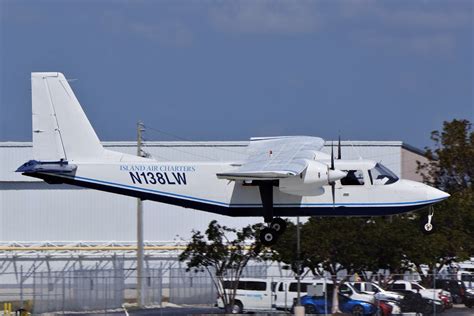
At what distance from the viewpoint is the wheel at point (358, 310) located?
1481 inches

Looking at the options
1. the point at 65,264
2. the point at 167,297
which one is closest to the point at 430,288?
the point at 167,297

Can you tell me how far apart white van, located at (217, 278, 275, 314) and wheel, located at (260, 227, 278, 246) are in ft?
15.4

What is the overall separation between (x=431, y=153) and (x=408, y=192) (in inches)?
808

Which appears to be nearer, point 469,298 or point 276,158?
point 276,158

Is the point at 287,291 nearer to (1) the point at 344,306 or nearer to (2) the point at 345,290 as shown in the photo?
(2) the point at 345,290

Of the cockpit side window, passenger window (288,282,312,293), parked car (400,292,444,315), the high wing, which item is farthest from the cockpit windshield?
passenger window (288,282,312,293)

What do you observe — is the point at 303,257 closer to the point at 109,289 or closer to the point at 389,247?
the point at 389,247

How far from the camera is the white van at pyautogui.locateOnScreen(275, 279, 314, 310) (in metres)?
40.8

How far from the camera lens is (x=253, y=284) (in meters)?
45.3

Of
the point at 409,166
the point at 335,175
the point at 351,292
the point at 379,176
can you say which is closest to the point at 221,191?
the point at 335,175

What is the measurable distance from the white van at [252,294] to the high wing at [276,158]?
6.07 m

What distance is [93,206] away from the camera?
260ft

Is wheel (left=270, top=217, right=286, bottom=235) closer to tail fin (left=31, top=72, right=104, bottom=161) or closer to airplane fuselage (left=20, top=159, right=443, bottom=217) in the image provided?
airplane fuselage (left=20, top=159, right=443, bottom=217)

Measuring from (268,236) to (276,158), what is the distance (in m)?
2.99
